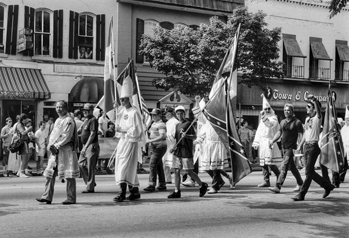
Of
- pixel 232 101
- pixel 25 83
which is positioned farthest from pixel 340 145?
pixel 25 83

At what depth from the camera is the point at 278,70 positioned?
82.4 feet

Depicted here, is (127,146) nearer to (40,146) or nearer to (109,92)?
(109,92)

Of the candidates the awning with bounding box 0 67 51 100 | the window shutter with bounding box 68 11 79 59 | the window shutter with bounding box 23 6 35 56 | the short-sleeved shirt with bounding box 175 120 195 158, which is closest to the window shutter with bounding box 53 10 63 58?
the window shutter with bounding box 68 11 79 59

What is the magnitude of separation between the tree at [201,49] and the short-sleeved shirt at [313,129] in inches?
488

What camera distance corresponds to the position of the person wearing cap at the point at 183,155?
10.5 metres

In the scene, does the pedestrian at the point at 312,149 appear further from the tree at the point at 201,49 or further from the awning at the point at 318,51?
the awning at the point at 318,51

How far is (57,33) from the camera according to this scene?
23766 millimetres

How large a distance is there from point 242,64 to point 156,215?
16.3 meters

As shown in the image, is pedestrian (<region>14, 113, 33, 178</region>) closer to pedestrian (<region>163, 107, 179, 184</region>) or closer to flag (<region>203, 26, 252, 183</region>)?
pedestrian (<region>163, 107, 179, 184</region>)

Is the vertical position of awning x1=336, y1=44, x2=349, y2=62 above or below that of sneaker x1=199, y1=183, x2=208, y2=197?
above

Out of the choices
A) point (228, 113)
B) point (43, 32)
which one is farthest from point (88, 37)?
point (228, 113)

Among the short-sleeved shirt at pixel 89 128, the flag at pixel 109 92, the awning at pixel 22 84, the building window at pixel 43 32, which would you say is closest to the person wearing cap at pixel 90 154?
the short-sleeved shirt at pixel 89 128

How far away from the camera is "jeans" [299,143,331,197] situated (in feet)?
33.6

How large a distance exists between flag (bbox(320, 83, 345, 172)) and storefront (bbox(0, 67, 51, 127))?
43.9 feet
